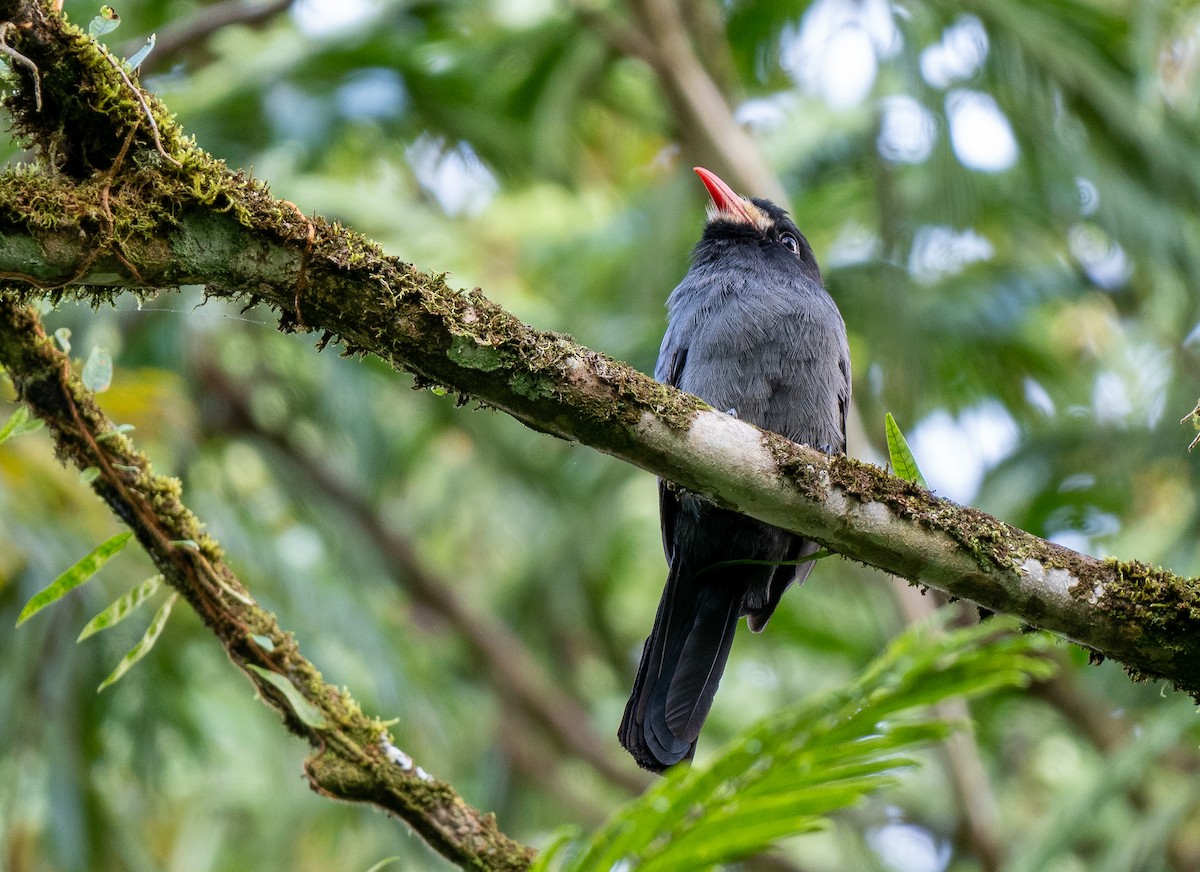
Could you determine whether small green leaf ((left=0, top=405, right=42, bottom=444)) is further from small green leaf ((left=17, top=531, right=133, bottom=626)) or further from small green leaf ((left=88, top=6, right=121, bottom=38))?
small green leaf ((left=88, top=6, right=121, bottom=38))

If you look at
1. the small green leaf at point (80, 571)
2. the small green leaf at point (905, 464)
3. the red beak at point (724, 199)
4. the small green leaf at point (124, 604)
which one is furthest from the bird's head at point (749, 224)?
the small green leaf at point (80, 571)

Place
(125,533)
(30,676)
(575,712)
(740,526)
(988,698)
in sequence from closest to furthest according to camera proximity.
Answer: (125,533)
(740,526)
(30,676)
(988,698)
(575,712)

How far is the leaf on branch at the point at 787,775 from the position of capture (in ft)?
4.50

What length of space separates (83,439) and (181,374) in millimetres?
3257

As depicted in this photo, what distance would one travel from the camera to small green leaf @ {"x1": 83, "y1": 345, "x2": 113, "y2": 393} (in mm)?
2123

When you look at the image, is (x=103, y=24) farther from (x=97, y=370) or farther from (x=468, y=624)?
(x=468, y=624)

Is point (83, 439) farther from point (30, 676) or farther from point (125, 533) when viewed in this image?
point (30, 676)

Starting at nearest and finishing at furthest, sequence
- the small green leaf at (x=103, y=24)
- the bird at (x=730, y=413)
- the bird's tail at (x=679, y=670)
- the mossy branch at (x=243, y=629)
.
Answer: the small green leaf at (x=103, y=24) → the mossy branch at (x=243, y=629) → the bird's tail at (x=679, y=670) → the bird at (x=730, y=413)

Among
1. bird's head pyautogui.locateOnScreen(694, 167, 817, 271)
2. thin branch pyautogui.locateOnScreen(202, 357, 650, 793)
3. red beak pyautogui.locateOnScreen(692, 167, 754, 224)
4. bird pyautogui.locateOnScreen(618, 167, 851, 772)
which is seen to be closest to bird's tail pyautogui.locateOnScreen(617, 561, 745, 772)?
bird pyautogui.locateOnScreen(618, 167, 851, 772)

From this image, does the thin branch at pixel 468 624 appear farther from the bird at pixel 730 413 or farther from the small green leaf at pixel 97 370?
the small green leaf at pixel 97 370

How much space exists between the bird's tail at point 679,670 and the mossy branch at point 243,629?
838 mm

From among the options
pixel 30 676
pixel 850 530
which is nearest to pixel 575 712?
pixel 30 676

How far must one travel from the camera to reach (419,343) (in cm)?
207

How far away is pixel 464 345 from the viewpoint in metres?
2.07
